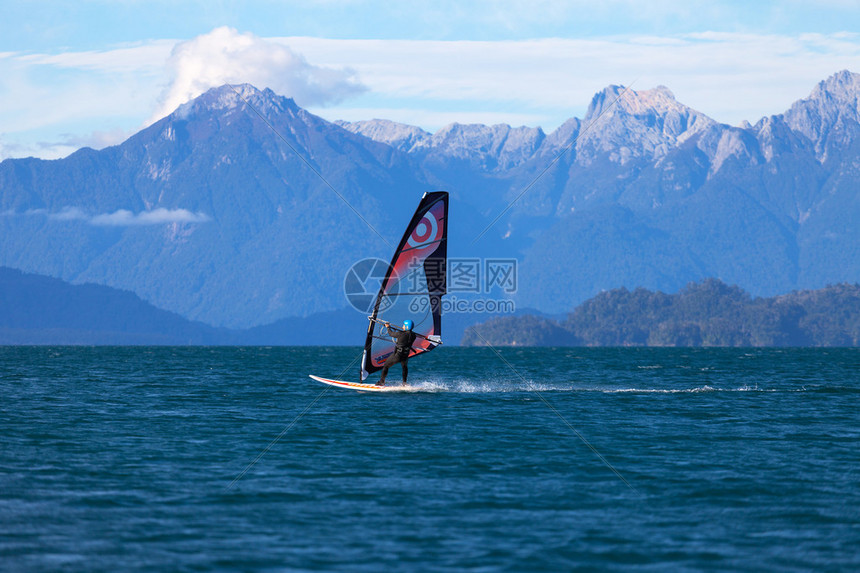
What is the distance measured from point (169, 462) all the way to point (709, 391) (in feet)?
138

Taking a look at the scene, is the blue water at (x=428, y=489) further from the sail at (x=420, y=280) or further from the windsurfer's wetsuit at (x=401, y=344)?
the sail at (x=420, y=280)

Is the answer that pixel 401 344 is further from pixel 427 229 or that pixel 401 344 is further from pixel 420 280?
pixel 427 229

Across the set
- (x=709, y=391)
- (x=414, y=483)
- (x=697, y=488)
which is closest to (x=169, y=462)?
(x=414, y=483)

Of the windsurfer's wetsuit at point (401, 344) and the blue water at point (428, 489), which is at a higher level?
the windsurfer's wetsuit at point (401, 344)

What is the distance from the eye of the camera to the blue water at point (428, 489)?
21.1 metres

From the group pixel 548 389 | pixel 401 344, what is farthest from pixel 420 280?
pixel 548 389

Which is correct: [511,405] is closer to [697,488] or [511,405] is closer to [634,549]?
[697,488]

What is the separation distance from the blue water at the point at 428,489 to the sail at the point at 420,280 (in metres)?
4.05

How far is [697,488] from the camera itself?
2773 cm

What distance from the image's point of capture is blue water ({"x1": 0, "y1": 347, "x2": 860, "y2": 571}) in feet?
69.2

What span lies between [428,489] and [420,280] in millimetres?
25495

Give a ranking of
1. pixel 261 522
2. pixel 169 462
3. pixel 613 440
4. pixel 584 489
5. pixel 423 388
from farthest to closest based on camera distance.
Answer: pixel 423 388
pixel 613 440
pixel 169 462
pixel 584 489
pixel 261 522

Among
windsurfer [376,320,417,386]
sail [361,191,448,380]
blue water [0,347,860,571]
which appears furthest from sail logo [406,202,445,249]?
blue water [0,347,860,571]

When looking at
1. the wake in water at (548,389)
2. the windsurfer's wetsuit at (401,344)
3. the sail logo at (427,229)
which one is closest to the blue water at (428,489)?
the windsurfer's wetsuit at (401,344)
